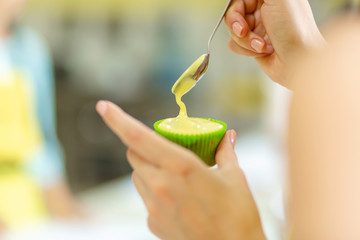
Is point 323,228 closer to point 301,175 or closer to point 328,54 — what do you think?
point 301,175

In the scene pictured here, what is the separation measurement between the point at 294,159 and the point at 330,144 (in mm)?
47

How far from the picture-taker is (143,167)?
2.04 feet

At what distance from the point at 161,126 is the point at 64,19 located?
3.17m

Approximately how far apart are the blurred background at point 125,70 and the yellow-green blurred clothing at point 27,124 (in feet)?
4.31

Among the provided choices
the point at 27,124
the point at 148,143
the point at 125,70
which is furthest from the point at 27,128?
the point at 125,70

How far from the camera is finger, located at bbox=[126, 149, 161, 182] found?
607mm

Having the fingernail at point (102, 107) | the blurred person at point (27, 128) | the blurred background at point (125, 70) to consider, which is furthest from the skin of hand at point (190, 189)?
the blurred background at point (125, 70)

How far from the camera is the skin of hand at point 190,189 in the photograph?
576 millimetres

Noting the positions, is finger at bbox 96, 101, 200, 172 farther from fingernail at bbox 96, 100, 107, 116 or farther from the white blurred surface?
the white blurred surface

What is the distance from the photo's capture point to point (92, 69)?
3.59 m

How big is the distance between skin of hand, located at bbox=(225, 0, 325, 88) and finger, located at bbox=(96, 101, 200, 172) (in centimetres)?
50

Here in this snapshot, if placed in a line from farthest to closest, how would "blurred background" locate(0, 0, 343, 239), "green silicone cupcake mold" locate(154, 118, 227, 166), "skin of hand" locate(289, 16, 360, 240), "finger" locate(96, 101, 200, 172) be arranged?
"blurred background" locate(0, 0, 343, 239) < "green silicone cupcake mold" locate(154, 118, 227, 166) < "finger" locate(96, 101, 200, 172) < "skin of hand" locate(289, 16, 360, 240)

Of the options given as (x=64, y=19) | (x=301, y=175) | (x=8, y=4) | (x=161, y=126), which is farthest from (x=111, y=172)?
(x=301, y=175)

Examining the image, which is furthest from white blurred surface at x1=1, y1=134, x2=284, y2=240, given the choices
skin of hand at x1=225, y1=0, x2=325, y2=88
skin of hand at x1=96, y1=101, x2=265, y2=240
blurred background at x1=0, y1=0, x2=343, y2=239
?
blurred background at x1=0, y1=0, x2=343, y2=239
